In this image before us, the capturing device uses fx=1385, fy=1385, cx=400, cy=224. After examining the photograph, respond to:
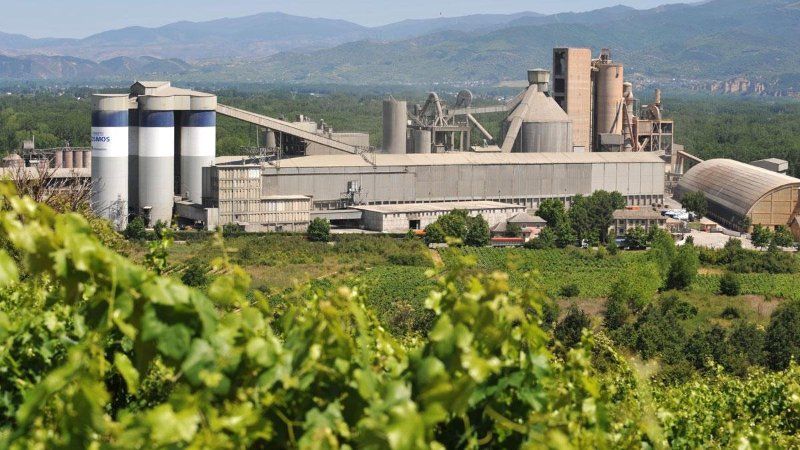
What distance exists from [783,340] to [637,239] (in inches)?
670

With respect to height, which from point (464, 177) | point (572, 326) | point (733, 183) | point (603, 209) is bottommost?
point (572, 326)

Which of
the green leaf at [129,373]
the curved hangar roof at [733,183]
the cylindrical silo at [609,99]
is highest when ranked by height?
the cylindrical silo at [609,99]

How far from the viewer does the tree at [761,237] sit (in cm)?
4097

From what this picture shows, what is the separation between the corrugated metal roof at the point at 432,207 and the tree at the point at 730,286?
11.9m

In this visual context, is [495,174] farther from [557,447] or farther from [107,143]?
[557,447]

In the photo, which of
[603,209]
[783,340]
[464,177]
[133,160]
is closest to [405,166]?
[464,177]

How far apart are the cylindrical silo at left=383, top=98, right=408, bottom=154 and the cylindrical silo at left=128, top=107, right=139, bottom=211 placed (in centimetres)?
999

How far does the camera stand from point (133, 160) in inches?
1588

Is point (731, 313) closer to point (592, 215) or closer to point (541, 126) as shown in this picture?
point (592, 215)

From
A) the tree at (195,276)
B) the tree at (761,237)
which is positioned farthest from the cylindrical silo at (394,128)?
the tree at (195,276)

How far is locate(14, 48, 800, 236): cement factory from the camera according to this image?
39.4m

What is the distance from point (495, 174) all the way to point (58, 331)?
131ft

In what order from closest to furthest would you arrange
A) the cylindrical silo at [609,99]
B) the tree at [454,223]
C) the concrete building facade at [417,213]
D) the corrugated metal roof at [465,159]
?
the tree at [454,223] < the concrete building facade at [417,213] < the corrugated metal roof at [465,159] < the cylindrical silo at [609,99]

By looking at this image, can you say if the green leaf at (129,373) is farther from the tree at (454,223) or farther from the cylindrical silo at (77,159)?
the cylindrical silo at (77,159)
